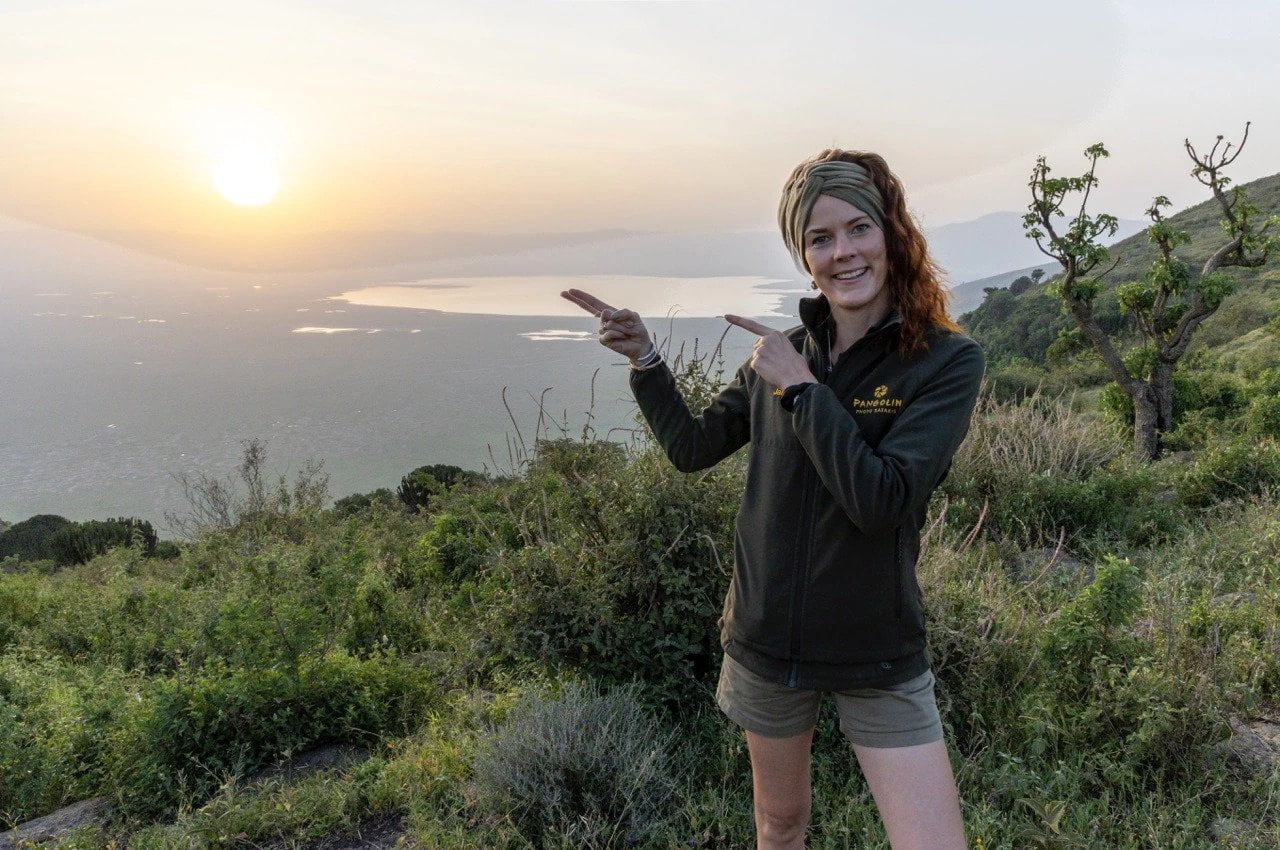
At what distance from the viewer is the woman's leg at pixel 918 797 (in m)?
1.47

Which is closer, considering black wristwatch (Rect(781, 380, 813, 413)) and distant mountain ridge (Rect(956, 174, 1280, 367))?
black wristwatch (Rect(781, 380, 813, 413))

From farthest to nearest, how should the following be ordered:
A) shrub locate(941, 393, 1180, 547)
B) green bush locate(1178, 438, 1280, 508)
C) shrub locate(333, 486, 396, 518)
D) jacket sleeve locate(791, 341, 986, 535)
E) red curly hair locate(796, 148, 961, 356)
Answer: shrub locate(333, 486, 396, 518), green bush locate(1178, 438, 1280, 508), shrub locate(941, 393, 1180, 547), red curly hair locate(796, 148, 961, 356), jacket sleeve locate(791, 341, 986, 535)

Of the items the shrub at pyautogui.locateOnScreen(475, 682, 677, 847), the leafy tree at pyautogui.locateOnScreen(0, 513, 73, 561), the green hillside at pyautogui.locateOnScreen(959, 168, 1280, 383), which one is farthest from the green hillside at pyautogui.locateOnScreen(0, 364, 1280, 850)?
the leafy tree at pyautogui.locateOnScreen(0, 513, 73, 561)

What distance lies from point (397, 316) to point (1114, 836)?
8194 cm

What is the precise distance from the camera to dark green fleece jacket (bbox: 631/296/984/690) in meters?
1.36

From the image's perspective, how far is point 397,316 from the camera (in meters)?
78.9

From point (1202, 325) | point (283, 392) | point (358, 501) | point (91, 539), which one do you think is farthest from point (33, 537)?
point (1202, 325)

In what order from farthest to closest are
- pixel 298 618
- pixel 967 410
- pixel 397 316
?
pixel 397 316
pixel 298 618
pixel 967 410

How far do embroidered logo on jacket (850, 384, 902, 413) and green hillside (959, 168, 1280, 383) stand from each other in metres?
17.9

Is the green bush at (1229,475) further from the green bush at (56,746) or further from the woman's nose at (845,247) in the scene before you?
the green bush at (56,746)

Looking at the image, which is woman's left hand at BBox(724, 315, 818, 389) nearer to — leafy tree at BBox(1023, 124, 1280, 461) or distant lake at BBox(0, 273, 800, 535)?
distant lake at BBox(0, 273, 800, 535)

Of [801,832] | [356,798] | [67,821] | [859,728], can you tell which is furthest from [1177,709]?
[67,821]

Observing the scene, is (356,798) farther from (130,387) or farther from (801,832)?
(130,387)

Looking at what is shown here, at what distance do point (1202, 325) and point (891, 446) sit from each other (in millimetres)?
34933
